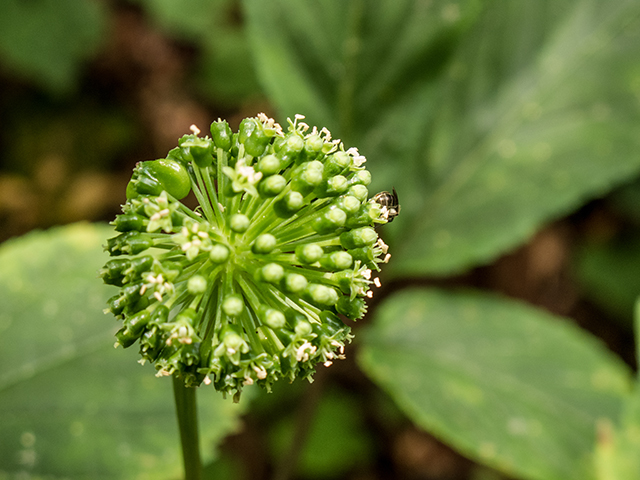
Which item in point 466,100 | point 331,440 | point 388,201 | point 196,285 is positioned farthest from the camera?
point 331,440

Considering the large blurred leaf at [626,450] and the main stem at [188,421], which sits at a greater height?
the main stem at [188,421]

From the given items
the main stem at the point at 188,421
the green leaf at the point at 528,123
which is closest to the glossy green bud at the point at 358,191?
the main stem at the point at 188,421

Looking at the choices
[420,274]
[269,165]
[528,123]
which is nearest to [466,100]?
[528,123]

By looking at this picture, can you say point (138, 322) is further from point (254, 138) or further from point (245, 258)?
point (254, 138)

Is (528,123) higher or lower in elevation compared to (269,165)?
higher

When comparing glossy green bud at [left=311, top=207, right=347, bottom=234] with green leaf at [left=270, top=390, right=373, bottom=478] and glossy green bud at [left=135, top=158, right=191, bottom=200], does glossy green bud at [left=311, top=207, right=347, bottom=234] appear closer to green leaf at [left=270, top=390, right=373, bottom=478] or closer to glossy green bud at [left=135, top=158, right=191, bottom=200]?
glossy green bud at [left=135, top=158, right=191, bottom=200]

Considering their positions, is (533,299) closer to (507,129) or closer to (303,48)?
(507,129)

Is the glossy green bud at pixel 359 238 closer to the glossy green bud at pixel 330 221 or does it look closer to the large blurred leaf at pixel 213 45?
the glossy green bud at pixel 330 221

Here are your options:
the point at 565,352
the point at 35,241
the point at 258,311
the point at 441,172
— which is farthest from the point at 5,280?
the point at 565,352
